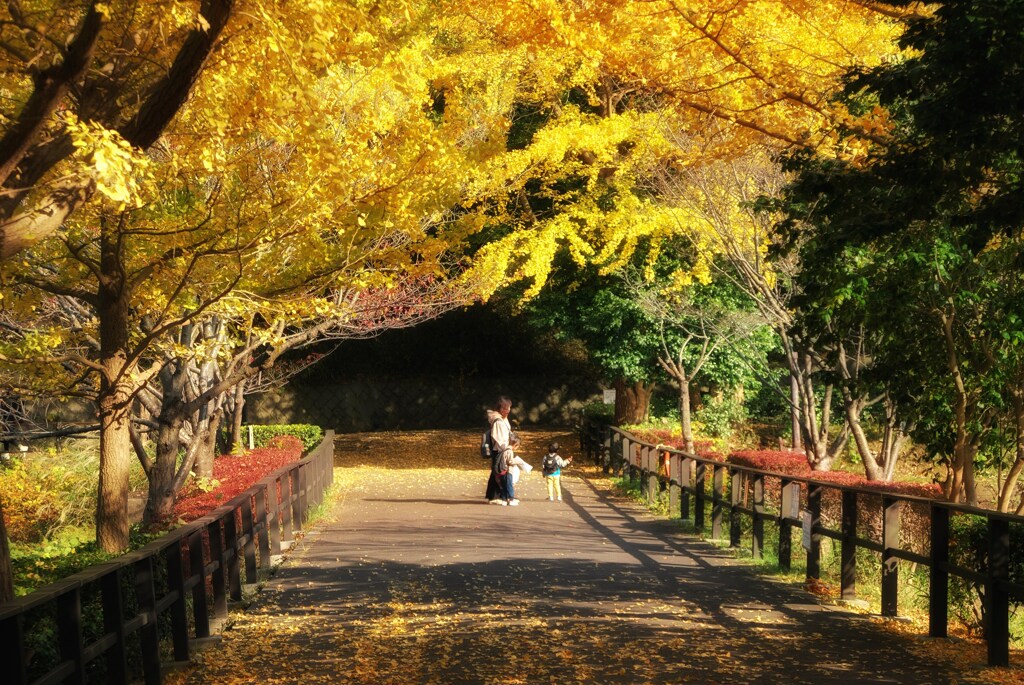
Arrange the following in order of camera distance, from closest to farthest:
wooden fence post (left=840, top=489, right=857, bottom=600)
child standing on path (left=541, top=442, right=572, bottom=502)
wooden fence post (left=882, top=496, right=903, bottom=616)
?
wooden fence post (left=882, top=496, right=903, bottom=616) < wooden fence post (left=840, top=489, right=857, bottom=600) < child standing on path (left=541, top=442, right=572, bottom=502)

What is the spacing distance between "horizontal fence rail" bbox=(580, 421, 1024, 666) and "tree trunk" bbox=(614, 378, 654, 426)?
7.55 meters

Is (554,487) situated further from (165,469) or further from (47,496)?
(47,496)

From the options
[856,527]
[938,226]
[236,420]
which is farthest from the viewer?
[236,420]

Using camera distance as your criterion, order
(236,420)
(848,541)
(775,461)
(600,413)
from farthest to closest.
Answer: (600,413) → (236,420) → (775,461) → (848,541)

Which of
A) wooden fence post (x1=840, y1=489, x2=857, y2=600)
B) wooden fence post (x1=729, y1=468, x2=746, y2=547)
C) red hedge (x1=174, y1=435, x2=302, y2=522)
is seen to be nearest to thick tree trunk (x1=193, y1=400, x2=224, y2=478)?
red hedge (x1=174, y1=435, x2=302, y2=522)

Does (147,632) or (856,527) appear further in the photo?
(856,527)

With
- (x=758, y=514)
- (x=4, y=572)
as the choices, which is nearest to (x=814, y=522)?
(x=758, y=514)

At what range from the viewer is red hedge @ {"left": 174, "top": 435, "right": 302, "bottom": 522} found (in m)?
14.4

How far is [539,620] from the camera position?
9.53 m

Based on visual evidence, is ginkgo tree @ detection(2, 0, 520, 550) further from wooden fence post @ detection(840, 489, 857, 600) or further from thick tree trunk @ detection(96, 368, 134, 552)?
wooden fence post @ detection(840, 489, 857, 600)

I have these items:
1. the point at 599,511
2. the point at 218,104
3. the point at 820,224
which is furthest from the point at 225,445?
the point at 820,224

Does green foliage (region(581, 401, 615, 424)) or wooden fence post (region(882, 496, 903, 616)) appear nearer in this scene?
wooden fence post (region(882, 496, 903, 616))

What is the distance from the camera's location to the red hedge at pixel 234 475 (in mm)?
14391

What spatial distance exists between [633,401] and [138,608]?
2408 centimetres
